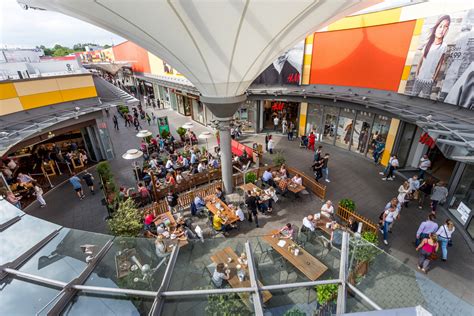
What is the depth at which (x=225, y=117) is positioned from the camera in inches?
437

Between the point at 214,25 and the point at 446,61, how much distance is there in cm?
1134

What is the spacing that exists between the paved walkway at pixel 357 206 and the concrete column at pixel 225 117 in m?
3.09

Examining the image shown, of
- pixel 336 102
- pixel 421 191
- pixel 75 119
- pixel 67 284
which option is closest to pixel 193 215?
pixel 67 284

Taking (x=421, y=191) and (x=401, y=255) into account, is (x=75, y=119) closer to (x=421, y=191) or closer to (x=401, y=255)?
(x=401, y=255)

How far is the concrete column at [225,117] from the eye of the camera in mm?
10430

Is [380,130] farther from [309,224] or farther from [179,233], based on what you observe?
[179,233]

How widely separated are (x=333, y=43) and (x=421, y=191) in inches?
446

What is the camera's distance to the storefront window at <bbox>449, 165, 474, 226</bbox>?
8.91 m

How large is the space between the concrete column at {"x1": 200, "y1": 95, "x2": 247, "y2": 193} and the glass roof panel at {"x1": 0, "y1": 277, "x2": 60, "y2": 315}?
8.73 m

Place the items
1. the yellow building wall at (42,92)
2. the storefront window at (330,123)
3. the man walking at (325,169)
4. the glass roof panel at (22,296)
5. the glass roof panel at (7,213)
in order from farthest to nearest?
1. the storefront window at (330,123)
2. the man walking at (325,169)
3. the yellow building wall at (42,92)
4. the glass roof panel at (7,213)
5. the glass roof panel at (22,296)

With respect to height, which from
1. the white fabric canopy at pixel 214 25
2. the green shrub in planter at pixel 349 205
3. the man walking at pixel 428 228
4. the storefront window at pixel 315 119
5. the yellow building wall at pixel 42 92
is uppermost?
the white fabric canopy at pixel 214 25

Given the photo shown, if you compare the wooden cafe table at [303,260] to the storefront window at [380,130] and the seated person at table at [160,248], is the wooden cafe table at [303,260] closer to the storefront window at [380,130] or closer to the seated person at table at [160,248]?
the seated person at table at [160,248]

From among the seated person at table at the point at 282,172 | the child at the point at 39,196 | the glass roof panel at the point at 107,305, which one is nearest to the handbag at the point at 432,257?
the seated person at table at the point at 282,172

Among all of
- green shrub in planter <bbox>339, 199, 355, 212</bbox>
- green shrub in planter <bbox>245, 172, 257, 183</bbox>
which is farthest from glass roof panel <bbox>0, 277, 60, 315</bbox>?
green shrub in planter <bbox>245, 172, 257, 183</bbox>
